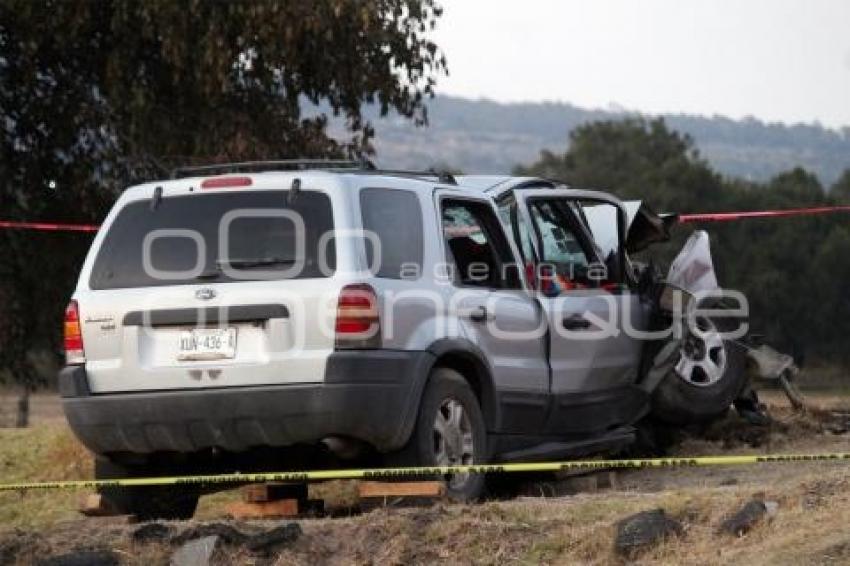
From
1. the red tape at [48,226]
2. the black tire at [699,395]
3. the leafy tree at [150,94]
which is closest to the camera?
the black tire at [699,395]

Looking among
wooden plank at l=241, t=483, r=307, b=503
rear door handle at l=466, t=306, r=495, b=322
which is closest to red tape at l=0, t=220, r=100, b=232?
wooden plank at l=241, t=483, r=307, b=503

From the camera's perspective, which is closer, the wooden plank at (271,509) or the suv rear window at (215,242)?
the suv rear window at (215,242)

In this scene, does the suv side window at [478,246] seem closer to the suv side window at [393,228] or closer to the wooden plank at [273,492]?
the suv side window at [393,228]

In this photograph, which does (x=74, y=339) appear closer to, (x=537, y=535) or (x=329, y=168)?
(x=329, y=168)

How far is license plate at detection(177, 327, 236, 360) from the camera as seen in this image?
9242 mm

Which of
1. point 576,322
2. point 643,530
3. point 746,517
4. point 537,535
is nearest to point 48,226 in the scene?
point 576,322

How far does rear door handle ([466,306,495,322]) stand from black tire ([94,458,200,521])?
1.86 m

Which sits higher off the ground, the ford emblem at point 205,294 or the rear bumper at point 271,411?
the ford emblem at point 205,294

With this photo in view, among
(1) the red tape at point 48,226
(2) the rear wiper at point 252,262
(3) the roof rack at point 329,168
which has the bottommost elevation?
(1) the red tape at point 48,226

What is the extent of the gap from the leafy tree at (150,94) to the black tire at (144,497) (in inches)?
295

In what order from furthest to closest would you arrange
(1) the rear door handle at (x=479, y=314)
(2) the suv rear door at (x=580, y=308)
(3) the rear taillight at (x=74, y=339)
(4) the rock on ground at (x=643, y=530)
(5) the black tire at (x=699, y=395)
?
1. (5) the black tire at (x=699, y=395)
2. (2) the suv rear door at (x=580, y=308)
3. (1) the rear door handle at (x=479, y=314)
4. (3) the rear taillight at (x=74, y=339)
5. (4) the rock on ground at (x=643, y=530)

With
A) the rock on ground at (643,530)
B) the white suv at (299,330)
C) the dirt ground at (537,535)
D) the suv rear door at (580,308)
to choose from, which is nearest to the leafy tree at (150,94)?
the suv rear door at (580,308)

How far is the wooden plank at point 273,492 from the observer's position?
10.1 metres

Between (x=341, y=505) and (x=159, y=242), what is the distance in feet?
8.16
